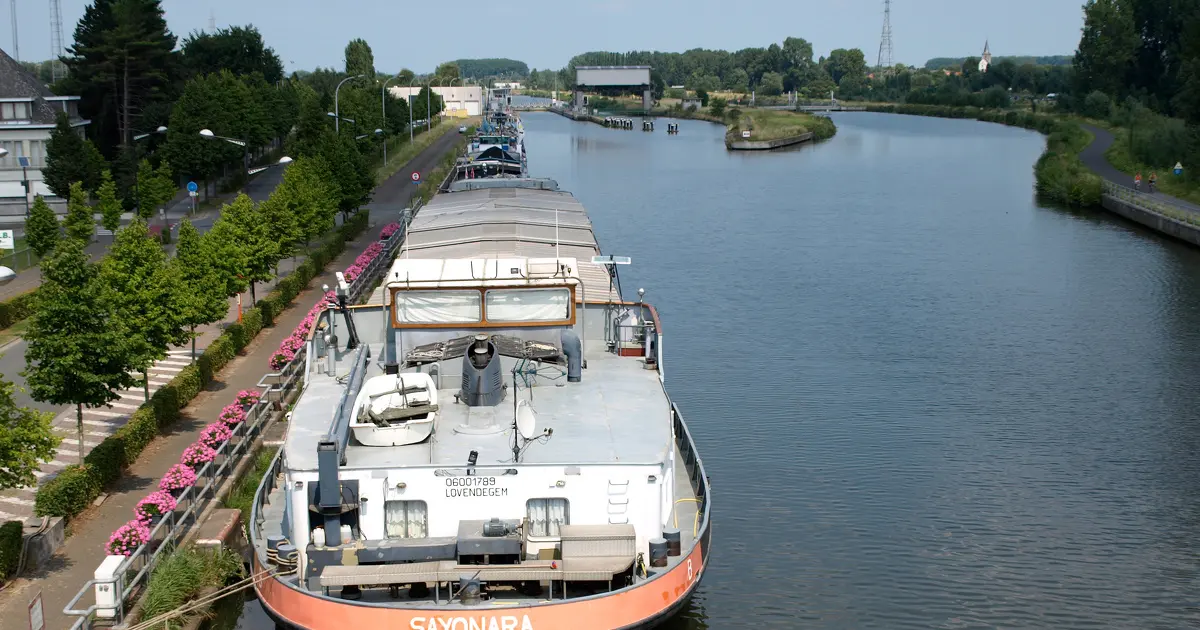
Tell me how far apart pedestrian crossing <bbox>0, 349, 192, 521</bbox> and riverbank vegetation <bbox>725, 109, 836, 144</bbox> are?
11678cm

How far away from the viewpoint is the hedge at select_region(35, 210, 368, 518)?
23.2 metres

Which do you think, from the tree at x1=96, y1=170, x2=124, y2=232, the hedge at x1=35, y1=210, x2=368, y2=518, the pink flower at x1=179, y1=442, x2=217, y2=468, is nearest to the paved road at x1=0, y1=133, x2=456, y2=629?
the hedge at x1=35, y1=210, x2=368, y2=518

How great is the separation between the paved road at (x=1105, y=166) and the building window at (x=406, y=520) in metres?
61.9

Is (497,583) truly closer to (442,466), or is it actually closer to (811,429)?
(442,466)

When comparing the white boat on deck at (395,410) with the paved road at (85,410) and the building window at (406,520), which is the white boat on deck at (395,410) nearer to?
the building window at (406,520)

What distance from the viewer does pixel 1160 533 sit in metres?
26.9

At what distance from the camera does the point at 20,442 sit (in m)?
20.5

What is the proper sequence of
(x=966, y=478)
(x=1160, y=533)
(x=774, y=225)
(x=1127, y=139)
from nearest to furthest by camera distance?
1. (x=1160, y=533)
2. (x=966, y=478)
3. (x=774, y=225)
4. (x=1127, y=139)

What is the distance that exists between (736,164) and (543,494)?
106 metres

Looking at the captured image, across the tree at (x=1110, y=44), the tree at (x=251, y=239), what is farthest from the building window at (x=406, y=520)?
the tree at (x=1110, y=44)

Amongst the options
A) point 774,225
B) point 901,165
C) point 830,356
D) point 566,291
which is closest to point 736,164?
point 901,165

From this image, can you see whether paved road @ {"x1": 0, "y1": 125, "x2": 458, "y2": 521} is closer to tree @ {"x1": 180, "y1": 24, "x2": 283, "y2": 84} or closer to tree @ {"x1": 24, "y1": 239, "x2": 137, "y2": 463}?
tree @ {"x1": 24, "y1": 239, "x2": 137, "y2": 463}

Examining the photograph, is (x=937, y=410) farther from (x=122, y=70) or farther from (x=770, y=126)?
(x=770, y=126)

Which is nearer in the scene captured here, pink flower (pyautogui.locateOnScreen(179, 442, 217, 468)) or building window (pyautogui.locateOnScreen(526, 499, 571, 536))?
building window (pyautogui.locateOnScreen(526, 499, 571, 536))
